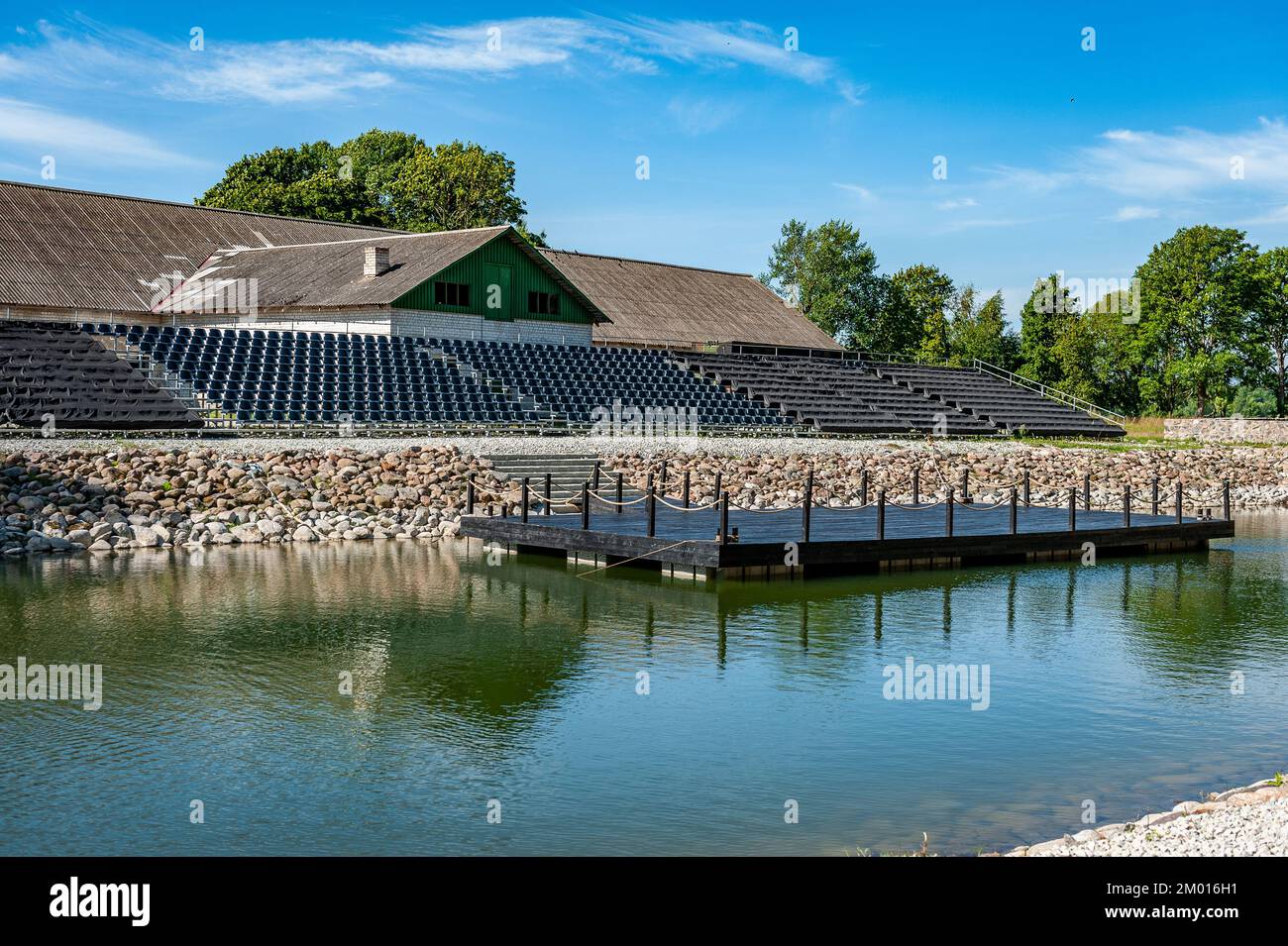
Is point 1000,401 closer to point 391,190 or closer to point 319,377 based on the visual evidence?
point 319,377

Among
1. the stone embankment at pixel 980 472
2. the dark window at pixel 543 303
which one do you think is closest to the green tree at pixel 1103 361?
the stone embankment at pixel 980 472

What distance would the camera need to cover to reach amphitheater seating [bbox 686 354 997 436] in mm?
46934

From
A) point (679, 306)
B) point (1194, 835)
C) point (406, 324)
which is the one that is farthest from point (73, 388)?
point (679, 306)

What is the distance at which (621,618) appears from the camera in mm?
17922

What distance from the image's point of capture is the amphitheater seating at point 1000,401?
2079 inches

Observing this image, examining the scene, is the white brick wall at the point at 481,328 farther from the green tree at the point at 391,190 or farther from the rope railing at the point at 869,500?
the green tree at the point at 391,190

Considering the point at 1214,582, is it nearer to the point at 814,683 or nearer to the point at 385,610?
the point at 814,683

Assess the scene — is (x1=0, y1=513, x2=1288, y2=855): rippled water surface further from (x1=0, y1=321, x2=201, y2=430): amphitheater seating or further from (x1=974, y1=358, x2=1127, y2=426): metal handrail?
(x1=974, y1=358, x2=1127, y2=426): metal handrail

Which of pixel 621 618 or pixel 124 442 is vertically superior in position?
pixel 124 442

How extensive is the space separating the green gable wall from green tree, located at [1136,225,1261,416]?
36.0 meters

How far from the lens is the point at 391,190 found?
7750cm

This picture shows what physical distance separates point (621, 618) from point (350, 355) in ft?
76.1

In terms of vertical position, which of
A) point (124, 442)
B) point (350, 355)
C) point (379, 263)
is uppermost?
point (379, 263)
